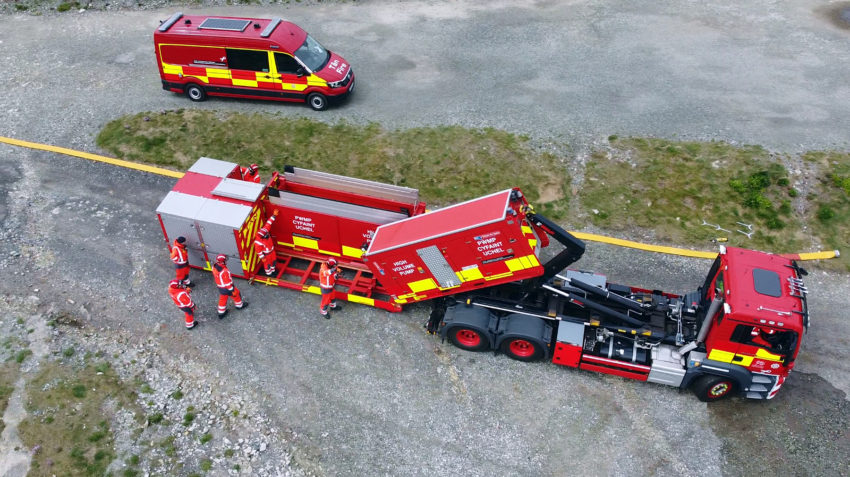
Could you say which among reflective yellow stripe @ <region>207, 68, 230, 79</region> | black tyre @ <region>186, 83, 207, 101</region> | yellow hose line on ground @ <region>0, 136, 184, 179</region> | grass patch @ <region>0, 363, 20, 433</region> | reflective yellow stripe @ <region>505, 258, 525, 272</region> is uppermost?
reflective yellow stripe @ <region>505, 258, 525, 272</region>

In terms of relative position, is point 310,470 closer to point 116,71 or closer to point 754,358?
point 754,358

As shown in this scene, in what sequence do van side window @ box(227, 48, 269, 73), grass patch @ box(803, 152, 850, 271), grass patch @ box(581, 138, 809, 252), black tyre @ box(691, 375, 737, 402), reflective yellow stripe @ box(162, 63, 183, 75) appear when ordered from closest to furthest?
black tyre @ box(691, 375, 737, 402)
grass patch @ box(803, 152, 850, 271)
grass patch @ box(581, 138, 809, 252)
van side window @ box(227, 48, 269, 73)
reflective yellow stripe @ box(162, 63, 183, 75)

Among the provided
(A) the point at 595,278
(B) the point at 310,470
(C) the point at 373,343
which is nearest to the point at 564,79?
(A) the point at 595,278

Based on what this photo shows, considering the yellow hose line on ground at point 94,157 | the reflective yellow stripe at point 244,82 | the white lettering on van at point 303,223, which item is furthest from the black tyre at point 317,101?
the white lettering on van at point 303,223

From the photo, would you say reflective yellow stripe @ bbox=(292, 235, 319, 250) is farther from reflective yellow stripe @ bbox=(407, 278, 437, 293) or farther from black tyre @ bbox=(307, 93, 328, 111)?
black tyre @ bbox=(307, 93, 328, 111)

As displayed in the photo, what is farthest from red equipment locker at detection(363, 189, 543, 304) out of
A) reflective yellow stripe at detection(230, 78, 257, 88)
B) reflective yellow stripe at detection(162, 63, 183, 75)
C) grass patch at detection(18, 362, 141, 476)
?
reflective yellow stripe at detection(162, 63, 183, 75)

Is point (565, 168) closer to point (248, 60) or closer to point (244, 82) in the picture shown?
point (248, 60)

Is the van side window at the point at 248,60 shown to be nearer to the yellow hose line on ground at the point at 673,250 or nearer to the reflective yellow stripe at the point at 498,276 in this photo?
the yellow hose line on ground at the point at 673,250
